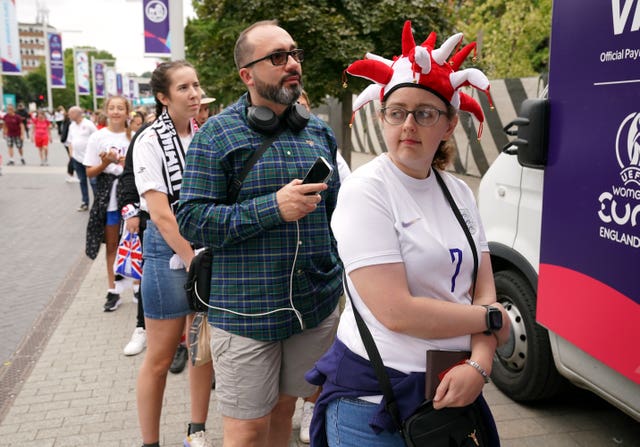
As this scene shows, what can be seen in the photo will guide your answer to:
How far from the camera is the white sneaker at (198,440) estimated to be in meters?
3.24

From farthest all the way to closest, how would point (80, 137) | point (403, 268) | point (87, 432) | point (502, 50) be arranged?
point (502, 50) < point (80, 137) < point (87, 432) < point (403, 268)

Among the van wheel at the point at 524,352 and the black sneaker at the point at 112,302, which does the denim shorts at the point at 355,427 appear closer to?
the van wheel at the point at 524,352

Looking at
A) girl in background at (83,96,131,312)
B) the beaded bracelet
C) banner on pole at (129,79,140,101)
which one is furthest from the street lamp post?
banner on pole at (129,79,140,101)

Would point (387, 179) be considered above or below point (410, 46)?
below

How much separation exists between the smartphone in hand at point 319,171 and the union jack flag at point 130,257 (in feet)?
9.25

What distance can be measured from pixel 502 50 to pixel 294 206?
13.6m

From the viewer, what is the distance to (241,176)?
2355 mm

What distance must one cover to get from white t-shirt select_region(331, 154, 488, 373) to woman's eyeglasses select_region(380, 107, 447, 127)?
0.13m

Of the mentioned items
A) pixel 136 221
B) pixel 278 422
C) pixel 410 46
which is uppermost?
pixel 410 46

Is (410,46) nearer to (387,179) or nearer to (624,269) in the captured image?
(387,179)

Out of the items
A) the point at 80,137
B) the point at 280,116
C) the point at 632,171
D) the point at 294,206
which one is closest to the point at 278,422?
the point at 294,206

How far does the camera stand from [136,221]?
429 cm

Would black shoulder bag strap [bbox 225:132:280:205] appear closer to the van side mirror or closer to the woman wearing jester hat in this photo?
the woman wearing jester hat

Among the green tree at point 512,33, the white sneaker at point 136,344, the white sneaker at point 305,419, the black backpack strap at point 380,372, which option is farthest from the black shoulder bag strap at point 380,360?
the green tree at point 512,33
